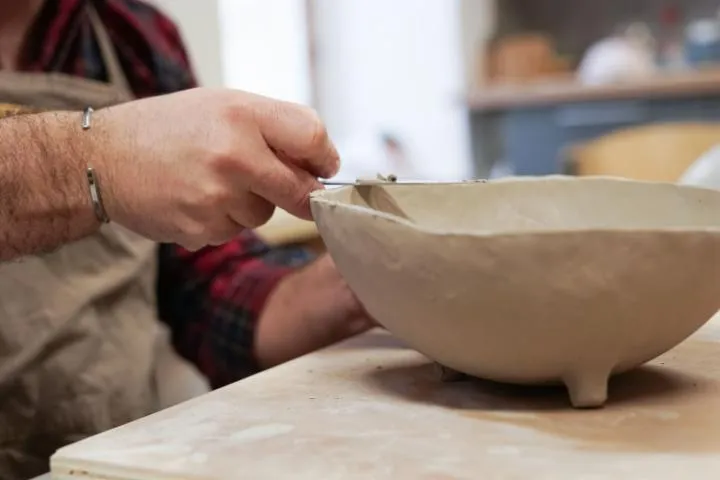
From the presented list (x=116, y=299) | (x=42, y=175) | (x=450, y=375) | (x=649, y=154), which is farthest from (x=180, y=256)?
(x=649, y=154)

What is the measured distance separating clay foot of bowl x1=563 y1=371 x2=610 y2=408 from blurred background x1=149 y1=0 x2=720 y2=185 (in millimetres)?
2191

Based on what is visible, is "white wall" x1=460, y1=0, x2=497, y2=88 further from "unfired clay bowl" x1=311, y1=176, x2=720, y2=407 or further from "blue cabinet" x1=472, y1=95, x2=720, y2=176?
"unfired clay bowl" x1=311, y1=176, x2=720, y2=407

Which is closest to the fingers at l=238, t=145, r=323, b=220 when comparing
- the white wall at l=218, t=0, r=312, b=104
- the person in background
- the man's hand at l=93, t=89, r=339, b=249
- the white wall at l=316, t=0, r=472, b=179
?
the man's hand at l=93, t=89, r=339, b=249

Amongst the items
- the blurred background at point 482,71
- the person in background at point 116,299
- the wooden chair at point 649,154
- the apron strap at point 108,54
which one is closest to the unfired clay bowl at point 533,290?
the person in background at point 116,299

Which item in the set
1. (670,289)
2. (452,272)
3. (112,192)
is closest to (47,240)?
(112,192)

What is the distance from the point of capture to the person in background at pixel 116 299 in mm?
854

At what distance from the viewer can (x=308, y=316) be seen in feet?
3.02

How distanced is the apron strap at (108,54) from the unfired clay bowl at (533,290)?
49 centimetres

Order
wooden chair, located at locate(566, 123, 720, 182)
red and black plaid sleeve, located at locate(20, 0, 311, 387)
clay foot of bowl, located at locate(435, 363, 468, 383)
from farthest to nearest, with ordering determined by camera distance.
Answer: wooden chair, located at locate(566, 123, 720, 182) < red and black plaid sleeve, located at locate(20, 0, 311, 387) < clay foot of bowl, located at locate(435, 363, 468, 383)

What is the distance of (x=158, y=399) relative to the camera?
39.5 inches

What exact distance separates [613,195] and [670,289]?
7.4 inches

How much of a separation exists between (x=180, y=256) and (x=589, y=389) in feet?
2.07

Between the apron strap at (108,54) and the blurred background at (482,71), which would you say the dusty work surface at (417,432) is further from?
the blurred background at (482,71)

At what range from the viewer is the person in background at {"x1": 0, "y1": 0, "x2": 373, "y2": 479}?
85 cm
